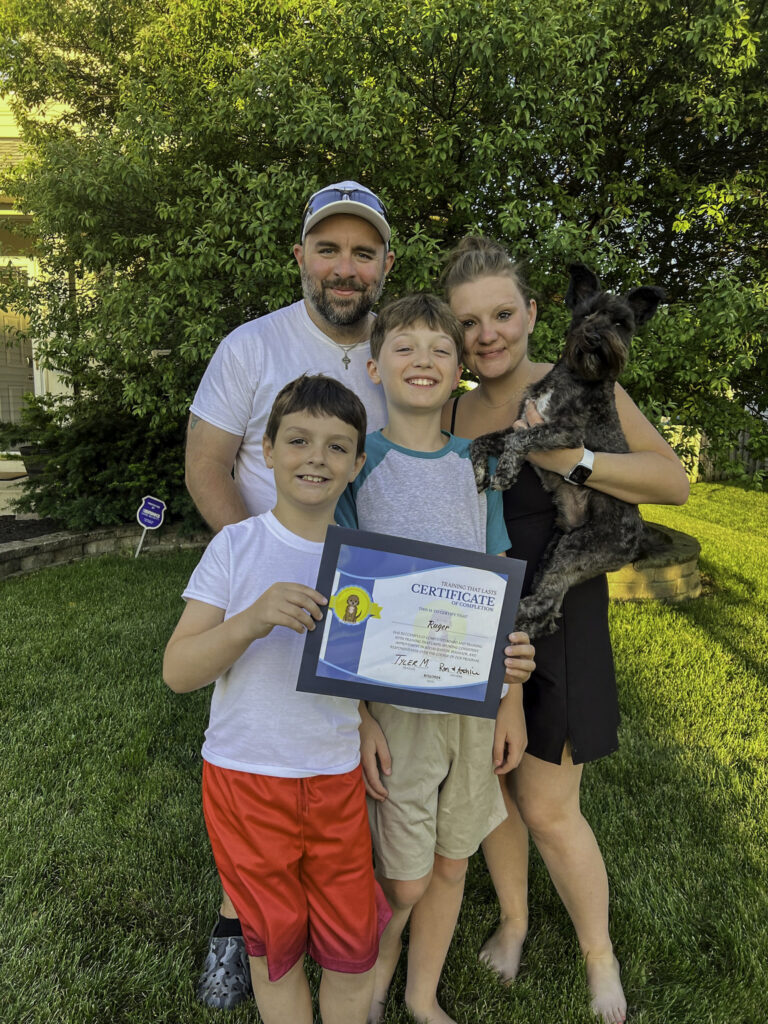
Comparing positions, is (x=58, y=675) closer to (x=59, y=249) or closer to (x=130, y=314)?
(x=130, y=314)

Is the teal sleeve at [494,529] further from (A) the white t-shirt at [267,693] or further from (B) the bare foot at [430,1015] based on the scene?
(B) the bare foot at [430,1015]

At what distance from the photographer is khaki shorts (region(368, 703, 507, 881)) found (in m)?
1.98

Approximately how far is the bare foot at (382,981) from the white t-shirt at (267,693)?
32.7 inches

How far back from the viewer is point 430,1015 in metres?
2.15

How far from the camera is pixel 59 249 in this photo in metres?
7.59

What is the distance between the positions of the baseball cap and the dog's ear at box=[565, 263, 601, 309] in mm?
744

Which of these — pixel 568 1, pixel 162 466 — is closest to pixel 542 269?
pixel 568 1

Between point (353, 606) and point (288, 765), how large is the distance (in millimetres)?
468

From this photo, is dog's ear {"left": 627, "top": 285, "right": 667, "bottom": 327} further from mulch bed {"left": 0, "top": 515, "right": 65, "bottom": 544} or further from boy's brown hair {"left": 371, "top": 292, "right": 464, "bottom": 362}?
mulch bed {"left": 0, "top": 515, "right": 65, "bottom": 544}

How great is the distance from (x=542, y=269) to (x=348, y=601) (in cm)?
477

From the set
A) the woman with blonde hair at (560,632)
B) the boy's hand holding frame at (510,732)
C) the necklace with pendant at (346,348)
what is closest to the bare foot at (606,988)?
the woman with blonde hair at (560,632)

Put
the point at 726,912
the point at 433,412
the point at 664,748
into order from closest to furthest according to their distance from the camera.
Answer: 1. the point at 433,412
2. the point at 726,912
3. the point at 664,748

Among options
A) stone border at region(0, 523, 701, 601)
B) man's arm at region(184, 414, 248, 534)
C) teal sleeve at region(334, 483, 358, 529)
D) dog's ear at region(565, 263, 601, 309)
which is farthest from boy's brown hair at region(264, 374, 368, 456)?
stone border at region(0, 523, 701, 601)

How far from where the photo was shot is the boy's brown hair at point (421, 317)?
201 cm
